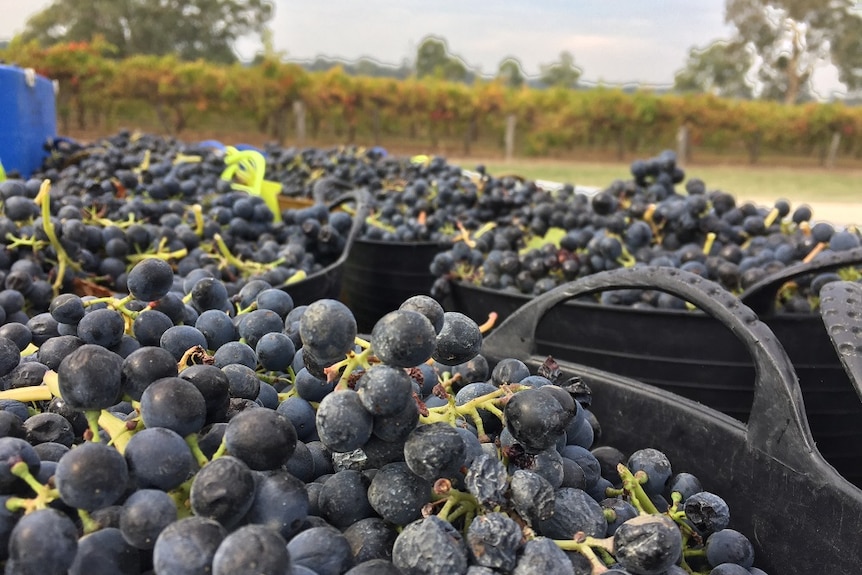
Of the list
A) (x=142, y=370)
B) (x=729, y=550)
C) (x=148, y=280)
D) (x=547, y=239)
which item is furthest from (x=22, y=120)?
(x=729, y=550)

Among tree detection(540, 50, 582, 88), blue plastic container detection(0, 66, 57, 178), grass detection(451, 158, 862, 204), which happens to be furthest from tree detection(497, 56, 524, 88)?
blue plastic container detection(0, 66, 57, 178)

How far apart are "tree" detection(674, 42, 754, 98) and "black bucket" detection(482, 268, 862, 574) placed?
141 feet

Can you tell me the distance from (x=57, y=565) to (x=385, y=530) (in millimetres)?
311

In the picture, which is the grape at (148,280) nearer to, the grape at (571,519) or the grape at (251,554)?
the grape at (251,554)

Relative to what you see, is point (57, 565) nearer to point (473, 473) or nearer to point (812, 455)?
point (473, 473)

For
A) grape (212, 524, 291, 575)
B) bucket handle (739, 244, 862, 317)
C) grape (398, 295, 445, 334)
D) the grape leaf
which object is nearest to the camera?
grape (212, 524, 291, 575)

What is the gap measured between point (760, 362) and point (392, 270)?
1.94 meters

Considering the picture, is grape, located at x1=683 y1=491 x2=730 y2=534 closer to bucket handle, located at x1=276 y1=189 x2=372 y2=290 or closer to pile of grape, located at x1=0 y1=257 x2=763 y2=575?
pile of grape, located at x1=0 y1=257 x2=763 y2=575

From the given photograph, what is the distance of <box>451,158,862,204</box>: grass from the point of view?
12569 millimetres

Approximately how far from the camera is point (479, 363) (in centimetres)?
107

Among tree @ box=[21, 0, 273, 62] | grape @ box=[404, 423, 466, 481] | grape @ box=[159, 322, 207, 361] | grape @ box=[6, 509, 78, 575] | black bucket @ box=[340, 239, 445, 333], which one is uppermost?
tree @ box=[21, 0, 273, 62]

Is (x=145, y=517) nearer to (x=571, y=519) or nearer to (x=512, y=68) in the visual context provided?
(x=571, y=519)

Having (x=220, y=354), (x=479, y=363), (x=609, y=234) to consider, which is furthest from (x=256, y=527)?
(x=609, y=234)

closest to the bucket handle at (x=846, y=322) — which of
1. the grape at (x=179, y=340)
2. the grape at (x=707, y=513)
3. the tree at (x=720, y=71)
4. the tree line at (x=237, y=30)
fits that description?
the grape at (x=707, y=513)
